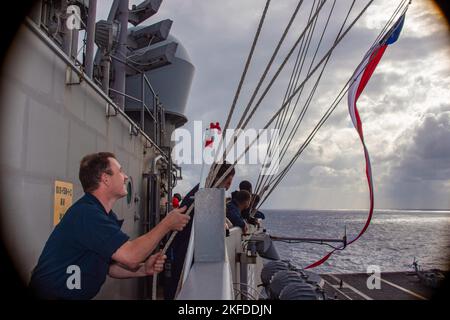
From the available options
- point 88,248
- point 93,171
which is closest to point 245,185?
point 93,171

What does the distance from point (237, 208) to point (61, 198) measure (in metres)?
2.50

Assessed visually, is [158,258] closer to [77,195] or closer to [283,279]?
[77,195]

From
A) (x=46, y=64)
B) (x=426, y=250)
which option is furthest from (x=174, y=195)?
(x=426, y=250)

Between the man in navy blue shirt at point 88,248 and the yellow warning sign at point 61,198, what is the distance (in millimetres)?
1324

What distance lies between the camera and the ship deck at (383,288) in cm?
3110

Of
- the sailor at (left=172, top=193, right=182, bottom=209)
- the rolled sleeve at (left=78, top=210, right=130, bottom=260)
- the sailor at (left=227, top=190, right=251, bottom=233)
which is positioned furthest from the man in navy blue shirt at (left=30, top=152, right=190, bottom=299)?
the sailor at (left=172, top=193, right=182, bottom=209)

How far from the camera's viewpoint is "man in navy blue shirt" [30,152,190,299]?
202cm

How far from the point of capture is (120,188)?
244 cm

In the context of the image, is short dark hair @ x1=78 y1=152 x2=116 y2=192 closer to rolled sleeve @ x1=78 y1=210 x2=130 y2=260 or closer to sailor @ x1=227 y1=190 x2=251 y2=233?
rolled sleeve @ x1=78 y1=210 x2=130 y2=260

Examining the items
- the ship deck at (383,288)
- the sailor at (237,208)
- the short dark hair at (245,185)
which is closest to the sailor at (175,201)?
the short dark hair at (245,185)

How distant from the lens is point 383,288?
3538cm

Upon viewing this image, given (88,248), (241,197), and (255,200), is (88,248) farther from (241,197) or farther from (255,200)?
(255,200)
